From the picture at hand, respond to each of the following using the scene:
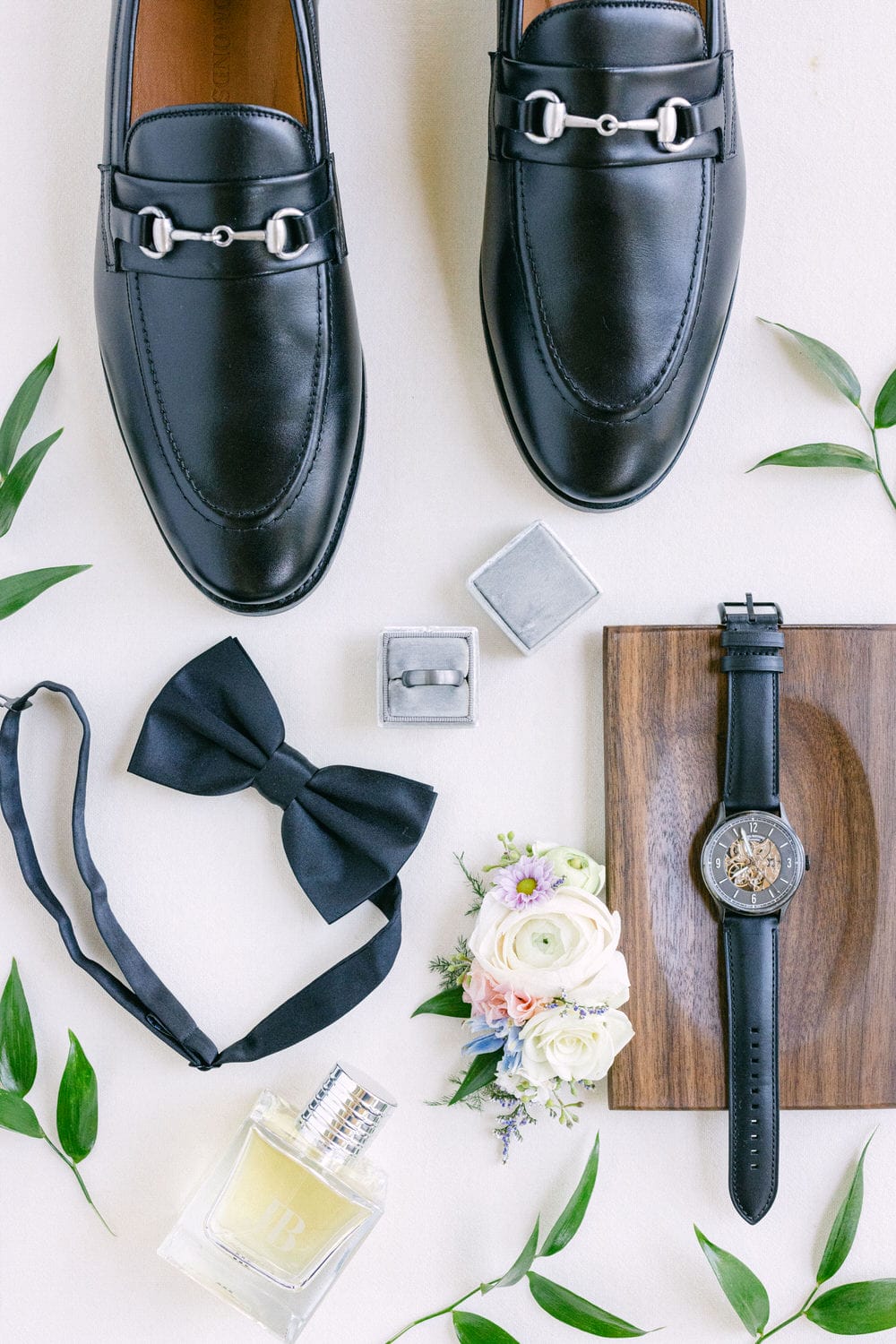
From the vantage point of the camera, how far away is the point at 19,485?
0.79 meters

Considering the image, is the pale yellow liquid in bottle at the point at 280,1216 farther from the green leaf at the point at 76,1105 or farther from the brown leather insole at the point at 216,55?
the brown leather insole at the point at 216,55

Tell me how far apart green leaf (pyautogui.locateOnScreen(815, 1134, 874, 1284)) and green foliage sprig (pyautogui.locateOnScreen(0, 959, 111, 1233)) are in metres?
0.60

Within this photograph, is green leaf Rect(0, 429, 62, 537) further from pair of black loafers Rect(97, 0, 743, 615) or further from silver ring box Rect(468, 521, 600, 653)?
silver ring box Rect(468, 521, 600, 653)

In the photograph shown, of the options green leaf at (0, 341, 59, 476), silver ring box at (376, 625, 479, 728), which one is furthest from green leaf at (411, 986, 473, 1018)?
green leaf at (0, 341, 59, 476)

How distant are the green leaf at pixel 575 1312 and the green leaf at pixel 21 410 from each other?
79 centimetres

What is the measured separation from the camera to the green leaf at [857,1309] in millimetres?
776

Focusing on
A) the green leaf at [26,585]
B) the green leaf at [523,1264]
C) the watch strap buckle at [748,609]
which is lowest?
the green leaf at [523,1264]

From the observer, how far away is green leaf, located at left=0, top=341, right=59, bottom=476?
2.57 feet

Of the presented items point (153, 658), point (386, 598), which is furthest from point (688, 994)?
point (153, 658)

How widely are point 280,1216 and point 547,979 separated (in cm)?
28

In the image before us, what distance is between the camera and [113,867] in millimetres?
819

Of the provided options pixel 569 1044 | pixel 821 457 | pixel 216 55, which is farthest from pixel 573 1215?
pixel 216 55

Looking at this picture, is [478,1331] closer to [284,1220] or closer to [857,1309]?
[284,1220]

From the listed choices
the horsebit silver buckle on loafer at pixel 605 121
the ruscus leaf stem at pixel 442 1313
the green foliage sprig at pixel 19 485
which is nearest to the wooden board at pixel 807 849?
the ruscus leaf stem at pixel 442 1313
